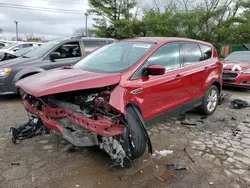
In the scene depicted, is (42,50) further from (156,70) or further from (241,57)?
(241,57)

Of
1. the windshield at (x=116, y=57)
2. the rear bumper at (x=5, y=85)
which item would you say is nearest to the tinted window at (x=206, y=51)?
the windshield at (x=116, y=57)

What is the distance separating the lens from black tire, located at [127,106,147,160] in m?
2.67

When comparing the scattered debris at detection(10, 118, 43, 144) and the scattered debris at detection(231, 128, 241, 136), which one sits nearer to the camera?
the scattered debris at detection(10, 118, 43, 144)

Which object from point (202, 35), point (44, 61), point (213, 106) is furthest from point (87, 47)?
point (202, 35)

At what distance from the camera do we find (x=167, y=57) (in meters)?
3.63

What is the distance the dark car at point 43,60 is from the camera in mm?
5348

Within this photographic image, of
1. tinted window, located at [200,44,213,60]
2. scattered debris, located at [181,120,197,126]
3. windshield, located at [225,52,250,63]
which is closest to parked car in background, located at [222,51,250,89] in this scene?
windshield, located at [225,52,250,63]

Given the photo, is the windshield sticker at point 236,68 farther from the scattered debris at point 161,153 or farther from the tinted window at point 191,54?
the scattered debris at point 161,153

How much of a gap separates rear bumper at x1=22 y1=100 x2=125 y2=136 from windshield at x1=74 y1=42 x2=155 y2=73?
85 cm

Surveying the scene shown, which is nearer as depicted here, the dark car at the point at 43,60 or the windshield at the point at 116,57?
the windshield at the point at 116,57

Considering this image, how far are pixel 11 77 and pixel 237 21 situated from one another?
703 inches

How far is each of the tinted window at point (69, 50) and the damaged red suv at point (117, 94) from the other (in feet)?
8.05

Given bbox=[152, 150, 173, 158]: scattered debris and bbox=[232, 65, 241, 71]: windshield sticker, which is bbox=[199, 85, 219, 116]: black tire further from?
bbox=[232, 65, 241, 71]: windshield sticker

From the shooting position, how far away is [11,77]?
5344 mm
